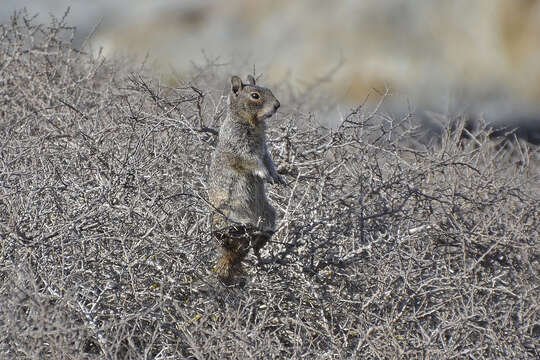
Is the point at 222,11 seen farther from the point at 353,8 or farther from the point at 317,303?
the point at 317,303

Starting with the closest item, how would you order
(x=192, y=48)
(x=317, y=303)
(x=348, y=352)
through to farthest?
(x=348, y=352) < (x=317, y=303) < (x=192, y=48)

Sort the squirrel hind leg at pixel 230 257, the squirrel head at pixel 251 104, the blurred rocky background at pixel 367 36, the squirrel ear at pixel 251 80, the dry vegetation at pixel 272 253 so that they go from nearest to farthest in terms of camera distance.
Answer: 1. the dry vegetation at pixel 272 253
2. the squirrel hind leg at pixel 230 257
3. the squirrel head at pixel 251 104
4. the squirrel ear at pixel 251 80
5. the blurred rocky background at pixel 367 36

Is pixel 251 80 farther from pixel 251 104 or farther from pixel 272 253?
pixel 272 253

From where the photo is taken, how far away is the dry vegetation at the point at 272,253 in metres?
4.13

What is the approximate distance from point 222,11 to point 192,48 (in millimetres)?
Answer: 1490

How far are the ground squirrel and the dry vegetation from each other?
12 centimetres

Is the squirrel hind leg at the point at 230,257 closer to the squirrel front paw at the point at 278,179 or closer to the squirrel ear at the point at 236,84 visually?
the squirrel front paw at the point at 278,179

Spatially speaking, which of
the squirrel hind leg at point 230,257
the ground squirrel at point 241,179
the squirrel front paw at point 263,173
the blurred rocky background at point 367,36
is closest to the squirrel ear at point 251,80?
the ground squirrel at point 241,179

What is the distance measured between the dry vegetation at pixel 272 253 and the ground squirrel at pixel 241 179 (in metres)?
0.12

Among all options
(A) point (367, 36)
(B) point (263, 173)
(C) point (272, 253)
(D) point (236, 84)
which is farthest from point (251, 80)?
(A) point (367, 36)

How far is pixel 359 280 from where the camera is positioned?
15.8ft

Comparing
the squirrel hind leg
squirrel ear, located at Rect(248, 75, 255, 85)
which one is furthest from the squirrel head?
the squirrel hind leg

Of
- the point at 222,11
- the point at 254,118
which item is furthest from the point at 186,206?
the point at 222,11

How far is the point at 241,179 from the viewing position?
16.4ft
